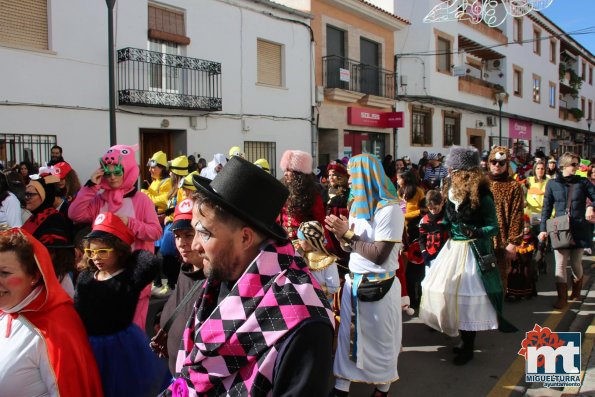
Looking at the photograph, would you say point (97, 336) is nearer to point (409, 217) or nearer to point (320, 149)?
point (409, 217)

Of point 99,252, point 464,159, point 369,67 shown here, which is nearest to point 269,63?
point 369,67

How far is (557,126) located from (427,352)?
35.1 metres

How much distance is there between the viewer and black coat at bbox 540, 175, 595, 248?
6.18 metres

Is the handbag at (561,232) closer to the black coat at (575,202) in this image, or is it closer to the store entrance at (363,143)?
the black coat at (575,202)

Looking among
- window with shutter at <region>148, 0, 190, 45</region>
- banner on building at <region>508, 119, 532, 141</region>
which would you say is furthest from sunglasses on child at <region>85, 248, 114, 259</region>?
banner on building at <region>508, 119, 532, 141</region>

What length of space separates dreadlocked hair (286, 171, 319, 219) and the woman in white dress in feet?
4.42

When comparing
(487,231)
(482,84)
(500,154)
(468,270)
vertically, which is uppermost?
(482,84)

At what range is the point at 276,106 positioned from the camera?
49.9 feet

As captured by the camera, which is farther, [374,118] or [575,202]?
[374,118]

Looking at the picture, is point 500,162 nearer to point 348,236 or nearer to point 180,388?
point 348,236

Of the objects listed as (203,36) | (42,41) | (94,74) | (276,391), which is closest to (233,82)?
(203,36)

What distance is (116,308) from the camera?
2957mm

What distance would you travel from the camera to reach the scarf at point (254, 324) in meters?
1.52

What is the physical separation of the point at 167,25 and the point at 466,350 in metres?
10.7
